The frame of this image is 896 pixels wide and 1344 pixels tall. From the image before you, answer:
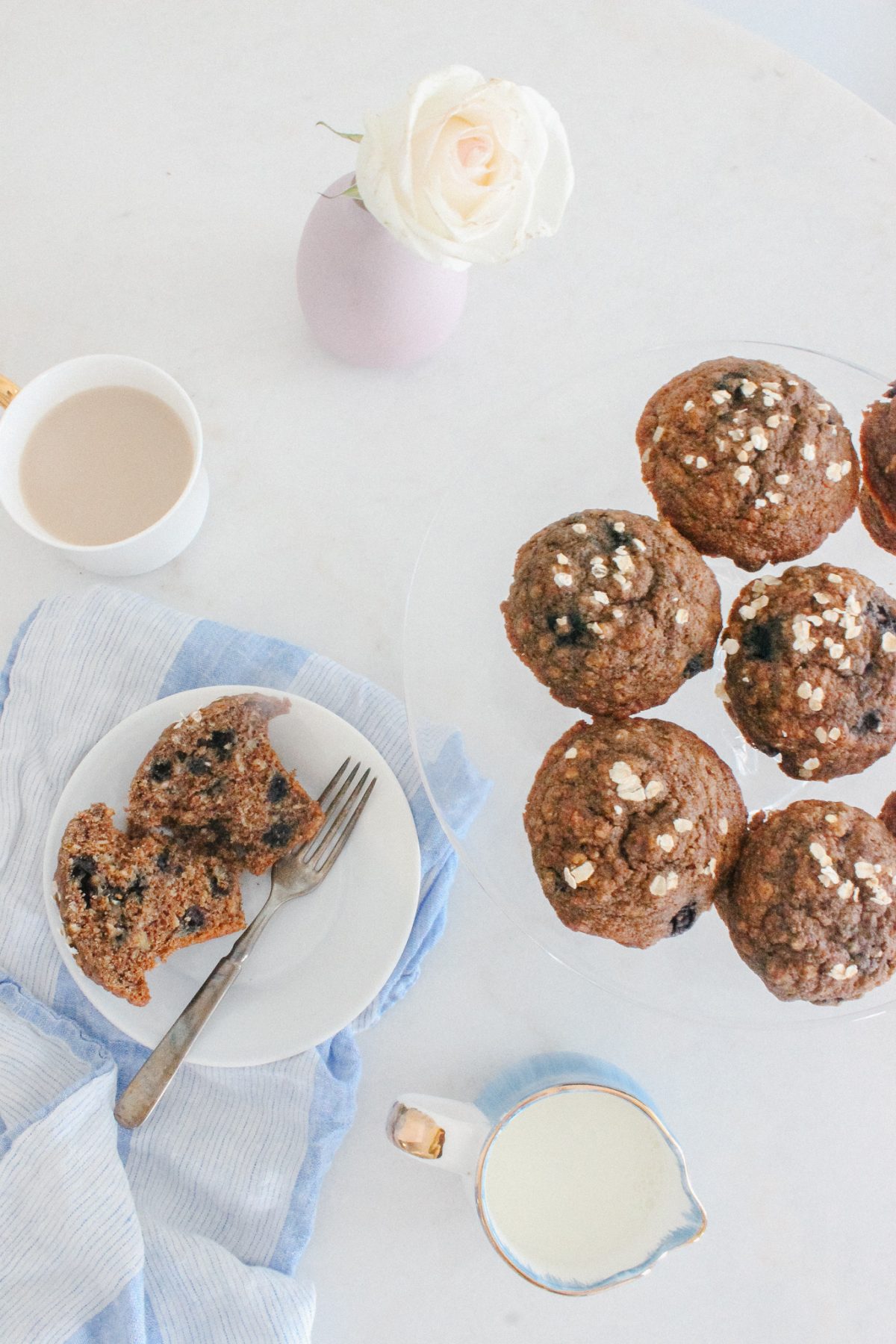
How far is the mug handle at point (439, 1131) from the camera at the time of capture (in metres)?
1.25

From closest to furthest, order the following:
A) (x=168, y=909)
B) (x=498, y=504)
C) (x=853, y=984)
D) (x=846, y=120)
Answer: (x=853, y=984) → (x=168, y=909) → (x=498, y=504) → (x=846, y=120)

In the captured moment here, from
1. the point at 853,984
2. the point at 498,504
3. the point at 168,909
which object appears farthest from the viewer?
the point at 498,504

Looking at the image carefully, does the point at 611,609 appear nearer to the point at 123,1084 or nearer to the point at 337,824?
the point at 337,824

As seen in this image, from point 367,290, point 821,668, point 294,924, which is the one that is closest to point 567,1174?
point 294,924

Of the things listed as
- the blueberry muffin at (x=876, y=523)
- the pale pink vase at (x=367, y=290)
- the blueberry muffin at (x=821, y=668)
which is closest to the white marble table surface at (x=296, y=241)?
the pale pink vase at (x=367, y=290)

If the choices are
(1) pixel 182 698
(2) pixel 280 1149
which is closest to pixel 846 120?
(1) pixel 182 698

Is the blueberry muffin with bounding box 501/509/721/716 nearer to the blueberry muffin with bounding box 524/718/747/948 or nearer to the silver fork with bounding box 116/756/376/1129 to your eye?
the blueberry muffin with bounding box 524/718/747/948

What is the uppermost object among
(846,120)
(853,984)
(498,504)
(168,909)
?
(846,120)

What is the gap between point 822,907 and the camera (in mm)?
1110

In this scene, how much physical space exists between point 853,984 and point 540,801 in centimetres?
40

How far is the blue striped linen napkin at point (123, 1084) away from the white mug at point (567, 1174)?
0.53ft

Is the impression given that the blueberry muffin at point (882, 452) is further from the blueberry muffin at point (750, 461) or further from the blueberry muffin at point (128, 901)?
the blueberry muffin at point (128, 901)

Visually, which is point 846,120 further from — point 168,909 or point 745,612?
point 168,909

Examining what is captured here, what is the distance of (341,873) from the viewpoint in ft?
4.38
